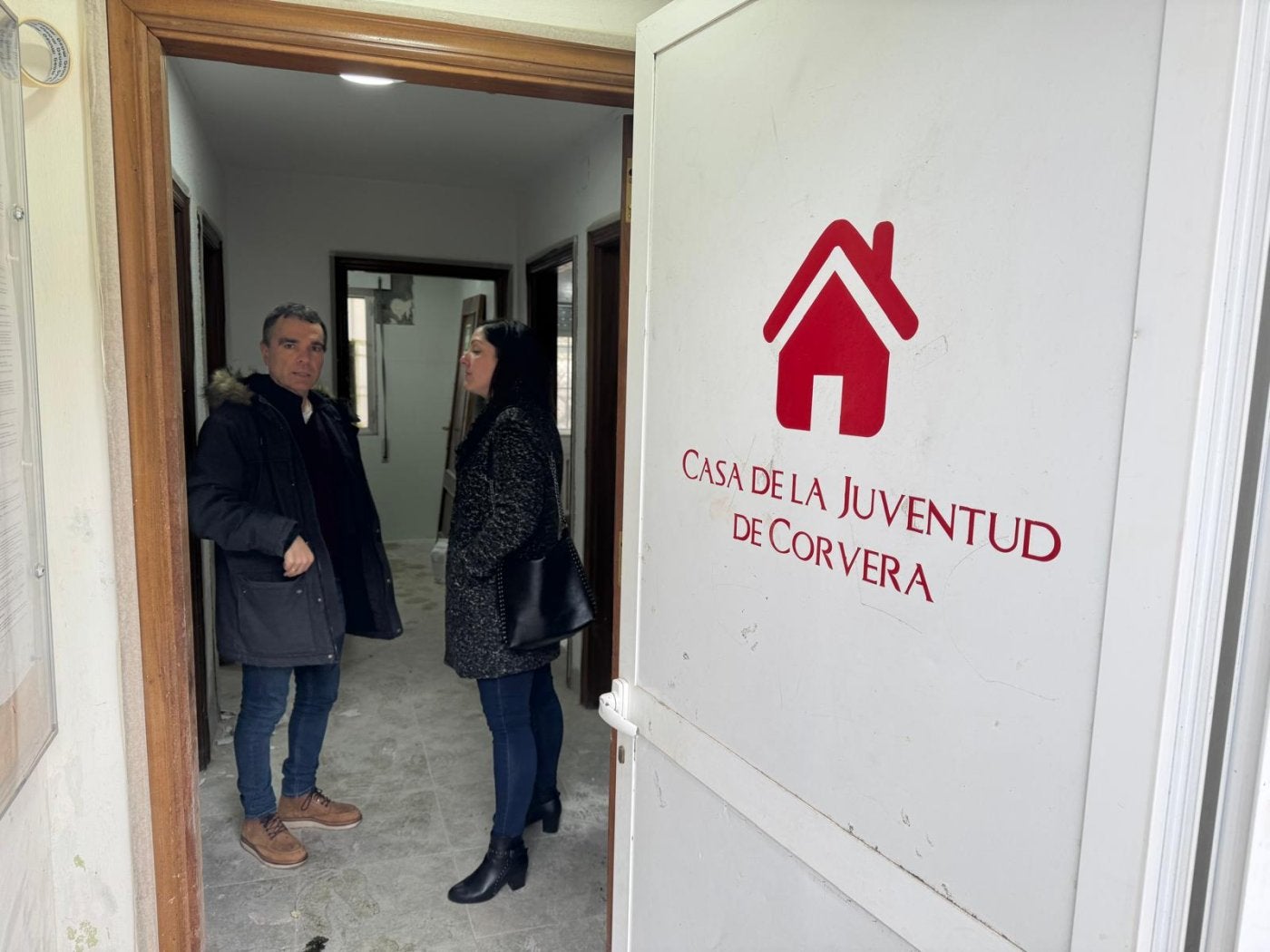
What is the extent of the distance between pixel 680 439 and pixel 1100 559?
68 cm

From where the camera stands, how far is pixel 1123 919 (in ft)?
2.32

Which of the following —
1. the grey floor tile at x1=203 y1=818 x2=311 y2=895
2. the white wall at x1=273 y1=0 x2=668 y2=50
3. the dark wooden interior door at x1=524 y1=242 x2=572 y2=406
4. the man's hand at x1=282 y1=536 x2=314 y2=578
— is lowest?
the grey floor tile at x1=203 y1=818 x2=311 y2=895

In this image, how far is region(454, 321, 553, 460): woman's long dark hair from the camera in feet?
7.14

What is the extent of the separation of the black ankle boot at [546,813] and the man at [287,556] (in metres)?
0.55

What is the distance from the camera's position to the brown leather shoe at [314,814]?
2607 millimetres

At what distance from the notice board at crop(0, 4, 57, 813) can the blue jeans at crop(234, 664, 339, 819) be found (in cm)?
102

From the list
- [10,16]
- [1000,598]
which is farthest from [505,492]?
[1000,598]

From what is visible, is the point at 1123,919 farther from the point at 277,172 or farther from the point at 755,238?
the point at 277,172

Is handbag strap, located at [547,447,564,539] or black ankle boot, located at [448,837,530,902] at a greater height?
handbag strap, located at [547,447,564,539]

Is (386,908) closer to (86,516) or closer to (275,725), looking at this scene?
(275,725)

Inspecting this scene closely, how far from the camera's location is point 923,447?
2.88 ft

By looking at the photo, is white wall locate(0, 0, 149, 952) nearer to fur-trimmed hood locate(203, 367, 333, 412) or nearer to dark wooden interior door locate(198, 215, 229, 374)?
fur-trimmed hood locate(203, 367, 333, 412)

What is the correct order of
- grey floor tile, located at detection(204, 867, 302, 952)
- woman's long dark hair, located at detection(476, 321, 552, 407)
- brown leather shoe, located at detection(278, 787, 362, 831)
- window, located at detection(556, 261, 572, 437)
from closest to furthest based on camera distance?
1. grey floor tile, located at detection(204, 867, 302, 952)
2. woman's long dark hair, located at detection(476, 321, 552, 407)
3. brown leather shoe, located at detection(278, 787, 362, 831)
4. window, located at detection(556, 261, 572, 437)

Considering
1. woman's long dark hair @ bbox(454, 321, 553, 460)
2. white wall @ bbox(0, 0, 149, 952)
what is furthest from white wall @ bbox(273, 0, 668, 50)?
woman's long dark hair @ bbox(454, 321, 553, 460)
